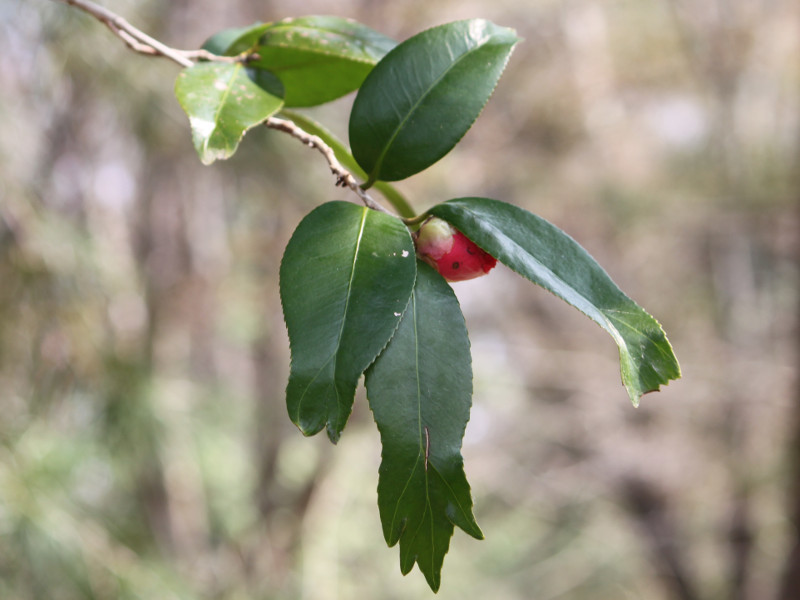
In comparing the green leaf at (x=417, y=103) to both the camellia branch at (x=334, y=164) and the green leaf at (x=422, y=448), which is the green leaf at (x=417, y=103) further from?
the green leaf at (x=422, y=448)

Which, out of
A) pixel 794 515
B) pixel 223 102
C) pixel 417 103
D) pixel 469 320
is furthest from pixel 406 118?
pixel 469 320

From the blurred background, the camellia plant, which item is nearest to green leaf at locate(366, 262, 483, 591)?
the camellia plant

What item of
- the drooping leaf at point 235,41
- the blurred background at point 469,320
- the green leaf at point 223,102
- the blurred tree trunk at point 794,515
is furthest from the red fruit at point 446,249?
the blurred tree trunk at point 794,515

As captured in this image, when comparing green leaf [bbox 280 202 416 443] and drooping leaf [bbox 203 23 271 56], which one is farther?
drooping leaf [bbox 203 23 271 56]

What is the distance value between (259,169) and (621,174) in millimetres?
2335

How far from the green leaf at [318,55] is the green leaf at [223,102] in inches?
0.9

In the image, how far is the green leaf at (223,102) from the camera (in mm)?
394

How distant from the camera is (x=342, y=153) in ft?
1.69

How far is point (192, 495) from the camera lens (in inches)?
104

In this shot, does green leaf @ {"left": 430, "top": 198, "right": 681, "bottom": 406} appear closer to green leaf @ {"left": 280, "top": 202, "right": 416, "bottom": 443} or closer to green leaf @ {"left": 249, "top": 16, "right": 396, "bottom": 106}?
green leaf @ {"left": 280, "top": 202, "right": 416, "bottom": 443}

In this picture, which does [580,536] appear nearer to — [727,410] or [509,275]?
[727,410]

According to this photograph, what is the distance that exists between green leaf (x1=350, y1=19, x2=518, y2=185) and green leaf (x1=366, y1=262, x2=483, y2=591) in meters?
0.14

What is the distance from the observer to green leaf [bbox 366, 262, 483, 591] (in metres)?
0.35

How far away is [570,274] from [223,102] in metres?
0.24
